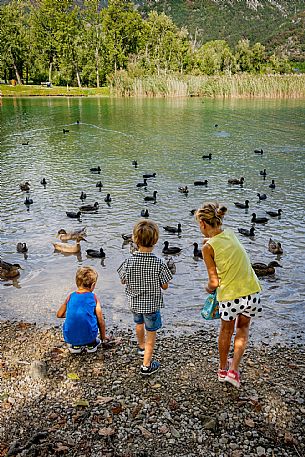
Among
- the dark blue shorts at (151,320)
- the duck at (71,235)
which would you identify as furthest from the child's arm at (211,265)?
the duck at (71,235)

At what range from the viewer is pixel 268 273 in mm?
9586

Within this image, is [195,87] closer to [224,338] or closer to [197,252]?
[197,252]

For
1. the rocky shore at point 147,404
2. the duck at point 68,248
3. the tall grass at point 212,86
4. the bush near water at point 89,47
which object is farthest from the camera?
the bush near water at point 89,47

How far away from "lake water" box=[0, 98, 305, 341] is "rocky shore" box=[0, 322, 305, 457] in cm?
132

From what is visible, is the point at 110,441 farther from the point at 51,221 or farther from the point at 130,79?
the point at 130,79

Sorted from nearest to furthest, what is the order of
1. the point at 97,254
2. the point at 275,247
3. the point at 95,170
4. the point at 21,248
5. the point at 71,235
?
the point at 97,254
the point at 275,247
the point at 21,248
the point at 71,235
the point at 95,170

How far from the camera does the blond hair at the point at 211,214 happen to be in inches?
189

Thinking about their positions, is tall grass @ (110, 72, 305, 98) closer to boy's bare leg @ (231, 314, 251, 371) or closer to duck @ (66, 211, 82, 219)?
duck @ (66, 211, 82, 219)

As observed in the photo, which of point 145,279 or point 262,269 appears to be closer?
point 145,279

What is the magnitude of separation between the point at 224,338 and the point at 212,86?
59.7 m

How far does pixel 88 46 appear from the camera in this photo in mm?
90938

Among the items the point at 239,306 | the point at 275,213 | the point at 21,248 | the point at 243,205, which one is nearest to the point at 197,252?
the point at 275,213

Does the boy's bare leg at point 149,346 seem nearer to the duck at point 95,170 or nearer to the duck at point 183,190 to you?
the duck at point 183,190

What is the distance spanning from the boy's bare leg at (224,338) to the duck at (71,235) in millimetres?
7392
